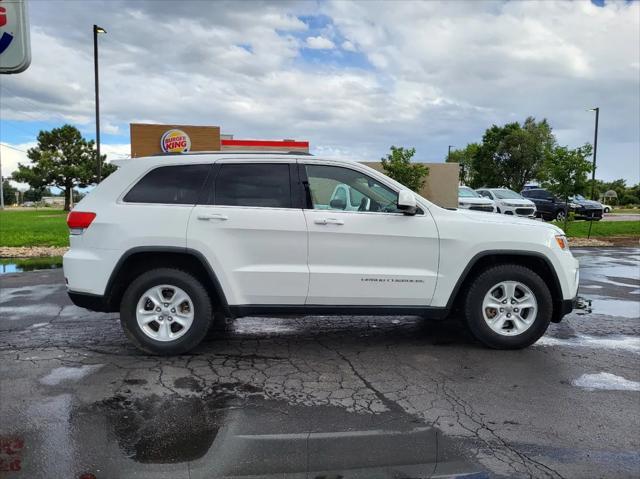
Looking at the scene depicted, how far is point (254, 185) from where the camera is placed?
4980mm

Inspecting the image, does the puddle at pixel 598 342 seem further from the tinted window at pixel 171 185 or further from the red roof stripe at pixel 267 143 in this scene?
the red roof stripe at pixel 267 143

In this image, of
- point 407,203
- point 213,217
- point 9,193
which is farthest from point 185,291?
point 9,193

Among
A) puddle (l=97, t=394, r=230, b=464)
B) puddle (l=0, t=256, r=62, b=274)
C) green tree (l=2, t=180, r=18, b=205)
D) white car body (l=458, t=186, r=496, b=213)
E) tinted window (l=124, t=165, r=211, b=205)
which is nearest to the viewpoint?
Result: puddle (l=97, t=394, r=230, b=464)

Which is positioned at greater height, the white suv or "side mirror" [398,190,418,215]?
"side mirror" [398,190,418,215]

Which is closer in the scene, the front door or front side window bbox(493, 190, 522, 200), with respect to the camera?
the front door

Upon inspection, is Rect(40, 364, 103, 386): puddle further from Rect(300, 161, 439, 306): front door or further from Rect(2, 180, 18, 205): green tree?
Rect(2, 180, 18, 205): green tree

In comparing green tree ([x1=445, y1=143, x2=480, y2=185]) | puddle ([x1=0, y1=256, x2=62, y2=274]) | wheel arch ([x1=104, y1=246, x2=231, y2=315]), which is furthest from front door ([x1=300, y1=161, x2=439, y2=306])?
green tree ([x1=445, y1=143, x2=480, y2=185])

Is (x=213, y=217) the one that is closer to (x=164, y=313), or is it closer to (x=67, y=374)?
(x=164, y=313)

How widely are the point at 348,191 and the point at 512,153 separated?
42.2m

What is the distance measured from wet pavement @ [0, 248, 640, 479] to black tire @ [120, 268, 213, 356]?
14 centimetres

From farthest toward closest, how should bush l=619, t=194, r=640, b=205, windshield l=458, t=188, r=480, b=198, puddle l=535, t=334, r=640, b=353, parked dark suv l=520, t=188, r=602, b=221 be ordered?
bush l=619, t=194, r=640, b=205
parked dark suv l=520, t=188, r=602, b=221
windshield l=458, t=188, r=480, b=198
puddle l=535, t=334, r=640, b=353

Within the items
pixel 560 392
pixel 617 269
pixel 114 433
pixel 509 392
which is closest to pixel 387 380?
pixel 509 392

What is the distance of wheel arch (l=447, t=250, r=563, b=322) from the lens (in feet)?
16.3

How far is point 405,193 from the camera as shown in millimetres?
4812
